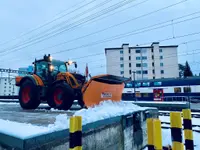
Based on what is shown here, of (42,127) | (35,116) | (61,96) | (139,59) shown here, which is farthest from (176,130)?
(139,59)

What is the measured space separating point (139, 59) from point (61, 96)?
4738 cm

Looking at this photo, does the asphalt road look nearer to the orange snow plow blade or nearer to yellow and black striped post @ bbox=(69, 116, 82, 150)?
the orange snow plow blade

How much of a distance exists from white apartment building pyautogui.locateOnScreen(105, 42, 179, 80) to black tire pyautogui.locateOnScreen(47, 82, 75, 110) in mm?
45304

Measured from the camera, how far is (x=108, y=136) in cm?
381

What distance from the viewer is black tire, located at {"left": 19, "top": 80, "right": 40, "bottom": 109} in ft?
23.1

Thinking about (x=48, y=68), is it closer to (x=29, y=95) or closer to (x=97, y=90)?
(x=29, y=95)

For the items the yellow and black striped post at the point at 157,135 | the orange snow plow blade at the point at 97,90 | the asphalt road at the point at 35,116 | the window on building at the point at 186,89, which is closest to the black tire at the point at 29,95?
the asphalt road at the point at 35,116

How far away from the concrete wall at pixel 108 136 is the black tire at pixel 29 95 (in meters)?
3.99

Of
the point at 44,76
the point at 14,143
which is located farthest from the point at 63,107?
the point at 14,143

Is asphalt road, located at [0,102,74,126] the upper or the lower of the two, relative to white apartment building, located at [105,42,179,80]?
lower

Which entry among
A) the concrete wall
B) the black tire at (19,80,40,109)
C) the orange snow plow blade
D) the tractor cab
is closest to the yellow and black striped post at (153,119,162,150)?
the concrete wall

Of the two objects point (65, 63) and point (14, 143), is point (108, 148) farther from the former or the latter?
point (65, 63)

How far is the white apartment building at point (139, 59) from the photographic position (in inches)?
2014

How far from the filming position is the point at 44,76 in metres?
7.88
